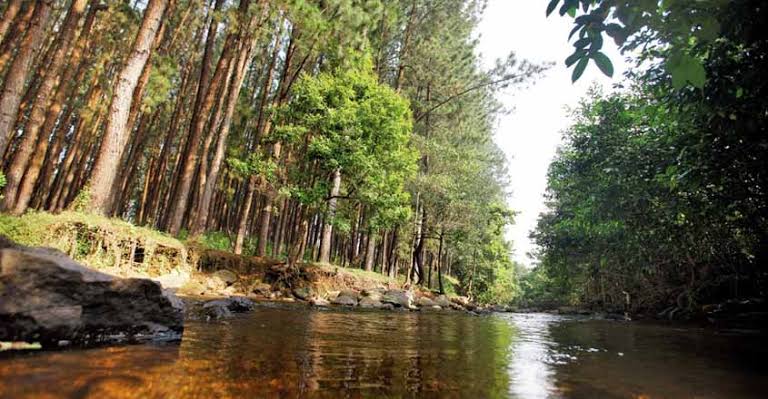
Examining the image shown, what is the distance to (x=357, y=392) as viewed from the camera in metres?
2.19

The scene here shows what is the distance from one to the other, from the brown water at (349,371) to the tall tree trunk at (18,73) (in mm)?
7433

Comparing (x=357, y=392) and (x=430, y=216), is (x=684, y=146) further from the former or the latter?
(x=430, y=216)

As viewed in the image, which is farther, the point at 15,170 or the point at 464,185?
the point at 464,185

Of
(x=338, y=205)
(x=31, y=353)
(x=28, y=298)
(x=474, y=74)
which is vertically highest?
(x=474, y=74)

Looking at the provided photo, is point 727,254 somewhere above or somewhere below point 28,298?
above

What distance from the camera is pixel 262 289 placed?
471 inches

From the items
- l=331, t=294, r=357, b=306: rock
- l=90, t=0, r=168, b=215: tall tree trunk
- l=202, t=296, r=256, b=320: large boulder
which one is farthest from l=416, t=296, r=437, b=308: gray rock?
l=90, t=0, r=168, b=215: tall tree trunk

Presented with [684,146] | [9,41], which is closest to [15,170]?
[9,41]

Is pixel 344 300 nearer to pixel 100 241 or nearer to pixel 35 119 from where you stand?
pixel 100 241

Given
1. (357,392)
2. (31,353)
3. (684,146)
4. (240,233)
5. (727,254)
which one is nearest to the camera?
(357,392)

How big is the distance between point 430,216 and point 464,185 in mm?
2575

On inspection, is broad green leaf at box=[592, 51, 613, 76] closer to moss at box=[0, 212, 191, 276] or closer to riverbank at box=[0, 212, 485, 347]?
riverbank at box=[0, 212, 485, 347]

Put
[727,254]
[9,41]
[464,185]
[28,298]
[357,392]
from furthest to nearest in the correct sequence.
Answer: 1. [464,185]
2. [9,41]
3. [727,254]
4. [28,298]
5. [357,392]

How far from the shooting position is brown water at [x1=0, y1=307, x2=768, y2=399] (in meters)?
2.05
